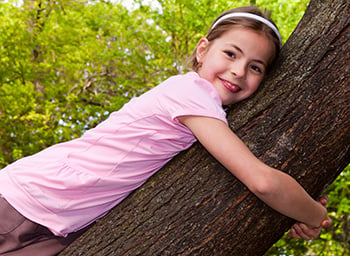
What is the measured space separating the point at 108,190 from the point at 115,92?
A: 640cm

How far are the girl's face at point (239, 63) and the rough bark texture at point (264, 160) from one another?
0.09 metres

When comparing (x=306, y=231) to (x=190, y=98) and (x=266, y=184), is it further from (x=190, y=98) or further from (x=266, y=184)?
(x=190, y=98)

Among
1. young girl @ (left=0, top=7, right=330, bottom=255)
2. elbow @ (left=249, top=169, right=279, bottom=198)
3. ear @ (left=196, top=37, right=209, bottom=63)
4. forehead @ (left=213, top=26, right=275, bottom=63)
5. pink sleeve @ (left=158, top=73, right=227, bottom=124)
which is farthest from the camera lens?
ear @ (left=196, top=37, right=209, bottom=63)

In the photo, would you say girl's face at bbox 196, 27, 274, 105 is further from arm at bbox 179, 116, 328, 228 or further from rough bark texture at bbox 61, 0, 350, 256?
arm at bbox 179, 116, 328, 228

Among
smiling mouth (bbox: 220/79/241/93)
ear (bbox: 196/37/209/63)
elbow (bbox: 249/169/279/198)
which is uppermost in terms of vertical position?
ear (bbox: 196/37/209/63)

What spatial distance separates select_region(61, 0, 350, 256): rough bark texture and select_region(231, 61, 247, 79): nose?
0.13 meters

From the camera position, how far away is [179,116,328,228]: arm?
1.68 meters

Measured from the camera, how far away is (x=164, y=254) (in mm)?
1765

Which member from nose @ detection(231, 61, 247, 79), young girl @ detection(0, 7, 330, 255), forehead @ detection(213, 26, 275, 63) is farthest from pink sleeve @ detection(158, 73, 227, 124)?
forehead @ detection(213, 26, 275, 63)

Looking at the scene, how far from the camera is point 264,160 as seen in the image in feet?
5.82

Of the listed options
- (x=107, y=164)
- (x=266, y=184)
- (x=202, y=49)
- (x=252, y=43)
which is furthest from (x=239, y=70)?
(x=107, y=164)

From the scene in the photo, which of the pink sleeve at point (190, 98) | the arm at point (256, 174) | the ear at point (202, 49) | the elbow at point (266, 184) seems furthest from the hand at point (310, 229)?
the ear at point (202, 49)

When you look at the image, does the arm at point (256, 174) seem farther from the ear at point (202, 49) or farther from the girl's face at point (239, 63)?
the ear at point (202, 49)

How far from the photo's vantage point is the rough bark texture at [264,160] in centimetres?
175
